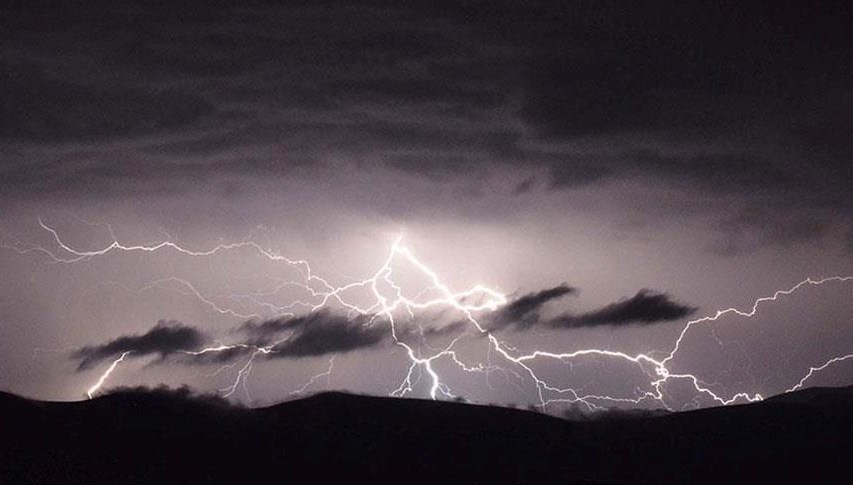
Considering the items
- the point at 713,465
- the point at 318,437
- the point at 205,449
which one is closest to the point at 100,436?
the point at 205,449

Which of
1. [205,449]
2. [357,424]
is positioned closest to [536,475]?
[357,424]

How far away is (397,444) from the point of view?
123ft

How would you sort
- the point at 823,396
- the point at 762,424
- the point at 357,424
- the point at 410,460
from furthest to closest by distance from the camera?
the point at 823,396, the point at 762,424, the point at 357,424, the point at 410,460

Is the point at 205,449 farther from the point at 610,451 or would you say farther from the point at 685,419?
the point at 685,419

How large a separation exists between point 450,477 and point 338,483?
385cm

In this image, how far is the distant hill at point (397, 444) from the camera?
3150 centimetres

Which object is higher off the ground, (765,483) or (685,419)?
(685,419)

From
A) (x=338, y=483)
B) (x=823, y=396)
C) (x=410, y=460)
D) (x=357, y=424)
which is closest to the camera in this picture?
(x=338, y=483)

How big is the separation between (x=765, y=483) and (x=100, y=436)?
21.4 metres

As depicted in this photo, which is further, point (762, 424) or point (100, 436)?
point (762, 424)

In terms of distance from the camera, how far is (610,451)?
133 ft

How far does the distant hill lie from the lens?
31.5 metres

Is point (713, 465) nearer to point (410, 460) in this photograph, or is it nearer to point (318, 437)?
point (410, 460)

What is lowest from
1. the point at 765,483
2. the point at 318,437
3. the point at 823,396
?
the point at 765,483
